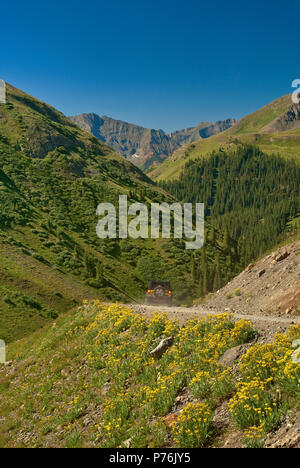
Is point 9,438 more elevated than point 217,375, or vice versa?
point 217,375

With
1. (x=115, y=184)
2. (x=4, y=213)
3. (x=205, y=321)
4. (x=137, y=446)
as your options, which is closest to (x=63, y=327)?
(x=205, y=321)

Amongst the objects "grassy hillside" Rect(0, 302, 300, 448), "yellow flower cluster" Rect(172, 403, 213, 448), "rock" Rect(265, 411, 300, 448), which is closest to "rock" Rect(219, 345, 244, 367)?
"grassy hillside" Rect(0, 302, 300, 448)

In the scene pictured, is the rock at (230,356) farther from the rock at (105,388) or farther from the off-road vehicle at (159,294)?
the off-road vehicle at (159,294)

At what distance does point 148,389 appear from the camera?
10562 mm

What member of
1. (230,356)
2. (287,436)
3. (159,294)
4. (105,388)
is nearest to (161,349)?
(105,388)

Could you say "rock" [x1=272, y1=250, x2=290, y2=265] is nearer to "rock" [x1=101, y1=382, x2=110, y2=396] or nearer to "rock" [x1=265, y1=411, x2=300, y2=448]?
"rock" [x1=101, y1=382, x2=110, y2=396]

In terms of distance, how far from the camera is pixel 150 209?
104 meters

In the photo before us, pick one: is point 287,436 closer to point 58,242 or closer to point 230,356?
point 230,356

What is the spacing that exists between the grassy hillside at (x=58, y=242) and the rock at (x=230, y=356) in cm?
3649

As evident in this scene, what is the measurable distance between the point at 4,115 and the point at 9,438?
119m

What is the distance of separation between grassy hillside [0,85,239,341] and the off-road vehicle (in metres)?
19.4

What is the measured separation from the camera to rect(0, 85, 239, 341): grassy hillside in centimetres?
5094

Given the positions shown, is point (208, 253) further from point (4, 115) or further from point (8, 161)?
point (4, 115)

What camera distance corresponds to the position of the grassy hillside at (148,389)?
26.4ft
